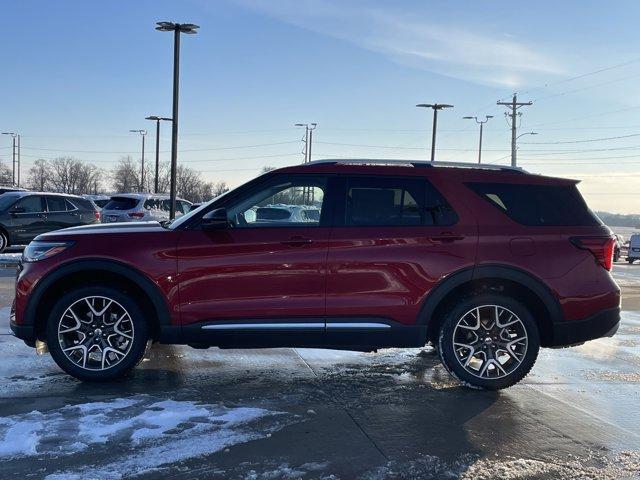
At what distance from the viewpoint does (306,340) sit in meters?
5.04

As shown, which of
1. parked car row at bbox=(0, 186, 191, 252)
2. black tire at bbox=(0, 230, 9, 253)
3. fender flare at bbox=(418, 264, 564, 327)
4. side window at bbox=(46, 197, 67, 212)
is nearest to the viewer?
fender flare at bbox=(418, 264, 564, 327)

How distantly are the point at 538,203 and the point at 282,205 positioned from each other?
225 centimetres

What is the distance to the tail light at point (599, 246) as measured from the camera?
204 inches

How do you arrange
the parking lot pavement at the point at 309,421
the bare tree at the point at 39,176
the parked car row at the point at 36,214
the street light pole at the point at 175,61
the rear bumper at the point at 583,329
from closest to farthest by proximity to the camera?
the parking lot pavement at the point at 309,421, the rear bumper at the point at 583,329, the parked car row at the point at 36,214, the street light pole at the point at 175,61, the bare tree at the point at 39,176

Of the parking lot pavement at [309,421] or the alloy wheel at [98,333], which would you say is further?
the alloy wheel at [98,333]

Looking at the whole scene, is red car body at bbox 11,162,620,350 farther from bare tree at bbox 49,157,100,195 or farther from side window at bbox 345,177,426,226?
bare tree at bbox 49,157,100,195

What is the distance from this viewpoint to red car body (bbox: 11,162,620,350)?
4.98 meters

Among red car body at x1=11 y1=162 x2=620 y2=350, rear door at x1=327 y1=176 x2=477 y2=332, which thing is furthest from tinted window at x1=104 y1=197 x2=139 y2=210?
rear door at x1=327 y1=176 x2=477 y2=332

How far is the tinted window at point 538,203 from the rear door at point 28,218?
13.6 metres

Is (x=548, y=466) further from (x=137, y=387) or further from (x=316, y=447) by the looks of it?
(x=137, y=387)

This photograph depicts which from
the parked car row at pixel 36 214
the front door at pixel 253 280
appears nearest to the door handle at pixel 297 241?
the front door at pixel 253 280

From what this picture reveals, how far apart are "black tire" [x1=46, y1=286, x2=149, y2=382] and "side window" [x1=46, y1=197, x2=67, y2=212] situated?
12275mm

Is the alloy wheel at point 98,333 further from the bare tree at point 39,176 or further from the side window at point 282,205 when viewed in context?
the bare tree at point 39,176

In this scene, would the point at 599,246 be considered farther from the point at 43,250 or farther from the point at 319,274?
the point at 43,250
